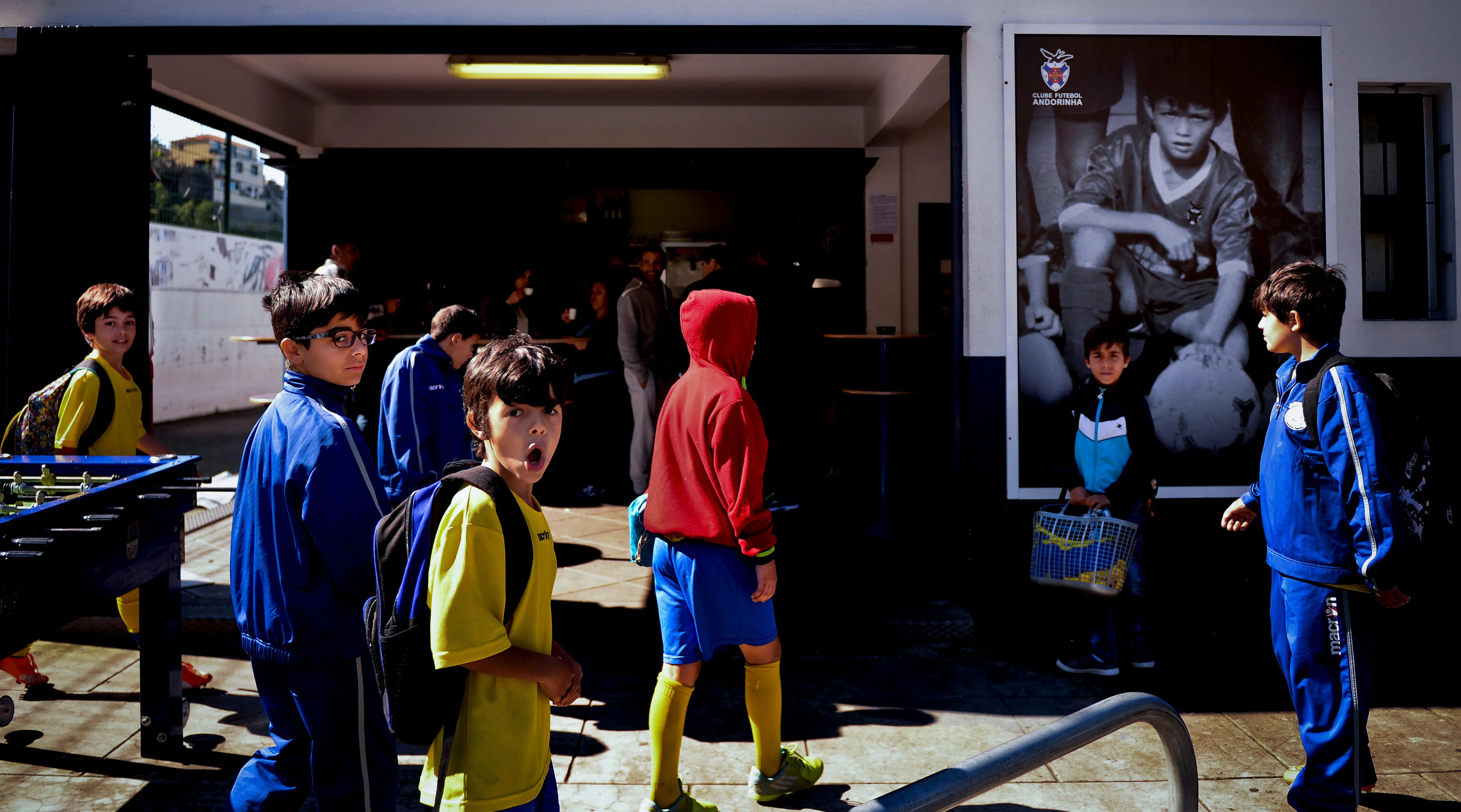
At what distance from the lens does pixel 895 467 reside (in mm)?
8914

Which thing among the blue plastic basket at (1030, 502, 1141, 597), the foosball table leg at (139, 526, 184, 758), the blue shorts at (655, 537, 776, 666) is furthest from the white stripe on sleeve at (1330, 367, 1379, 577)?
the foosball table leg at (139, 526, 184, 758)

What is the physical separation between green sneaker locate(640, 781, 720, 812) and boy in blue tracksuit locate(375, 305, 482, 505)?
5.96 ft

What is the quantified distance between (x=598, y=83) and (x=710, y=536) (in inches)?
303

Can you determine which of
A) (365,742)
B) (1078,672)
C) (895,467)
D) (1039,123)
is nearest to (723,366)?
(365,742)

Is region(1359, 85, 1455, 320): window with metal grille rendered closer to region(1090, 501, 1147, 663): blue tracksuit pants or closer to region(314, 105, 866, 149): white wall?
region(1090, 501, 1147, 663): blue tracksuit pants

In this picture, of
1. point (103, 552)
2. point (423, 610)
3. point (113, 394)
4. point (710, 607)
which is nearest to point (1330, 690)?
point (710, 607)

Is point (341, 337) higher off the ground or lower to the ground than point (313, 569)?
higher

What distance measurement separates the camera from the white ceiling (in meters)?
9.00

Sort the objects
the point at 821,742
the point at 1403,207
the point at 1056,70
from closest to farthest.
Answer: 1. the point at 821,742
2. the point at 1056,70
3. the point at 1403,207

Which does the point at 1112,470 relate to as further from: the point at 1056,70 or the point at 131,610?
the point at 131,610

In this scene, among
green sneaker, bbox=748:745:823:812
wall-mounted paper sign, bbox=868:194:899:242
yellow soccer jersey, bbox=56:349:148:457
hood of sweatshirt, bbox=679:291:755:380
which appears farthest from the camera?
wall-mounted paper sign, bbox=868:194:899:242

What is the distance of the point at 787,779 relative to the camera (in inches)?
131

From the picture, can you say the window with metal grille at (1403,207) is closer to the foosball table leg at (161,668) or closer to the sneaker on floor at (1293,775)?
the sneaker on floor at (1293,775)

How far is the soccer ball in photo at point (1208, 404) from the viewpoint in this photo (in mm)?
5273
